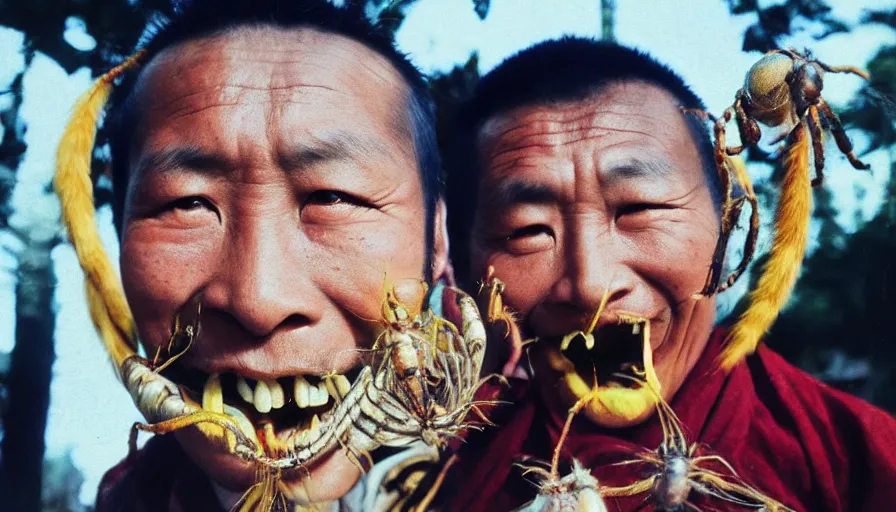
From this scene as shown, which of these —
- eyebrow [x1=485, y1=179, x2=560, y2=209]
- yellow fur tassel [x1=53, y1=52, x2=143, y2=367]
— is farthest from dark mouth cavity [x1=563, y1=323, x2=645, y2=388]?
yellow fur tassel [x1=53, y1=52, x2=143, y2=367]

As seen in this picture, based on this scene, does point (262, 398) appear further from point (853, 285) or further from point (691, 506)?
point (853, 285)

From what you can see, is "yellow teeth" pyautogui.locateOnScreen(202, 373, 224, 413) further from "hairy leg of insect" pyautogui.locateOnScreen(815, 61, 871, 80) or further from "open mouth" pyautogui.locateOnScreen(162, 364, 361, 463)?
"hairy leg of insect" pyautogui.locateOnScreen(815, 61, 871, 80)

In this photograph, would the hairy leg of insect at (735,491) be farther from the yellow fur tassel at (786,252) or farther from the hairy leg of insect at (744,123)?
the hairy leg of insect at (744,123)

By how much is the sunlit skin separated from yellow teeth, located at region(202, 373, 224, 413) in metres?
0.04

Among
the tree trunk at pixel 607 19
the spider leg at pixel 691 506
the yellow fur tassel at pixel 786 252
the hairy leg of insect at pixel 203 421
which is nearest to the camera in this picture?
the spider leg at pixel 691 506

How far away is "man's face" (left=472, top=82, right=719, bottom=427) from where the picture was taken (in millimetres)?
2373

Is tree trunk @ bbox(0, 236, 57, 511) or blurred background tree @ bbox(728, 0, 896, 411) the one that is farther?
tree trunk @ bbox(0, 236, 57, 511)

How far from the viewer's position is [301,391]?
238 cm

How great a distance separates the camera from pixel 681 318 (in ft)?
7.88

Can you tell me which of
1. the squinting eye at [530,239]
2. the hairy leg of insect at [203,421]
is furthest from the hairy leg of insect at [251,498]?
the squinting eye at [530,239]

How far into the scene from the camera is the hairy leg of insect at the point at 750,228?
240 centimetres

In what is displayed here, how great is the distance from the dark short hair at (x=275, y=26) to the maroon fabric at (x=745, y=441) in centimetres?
58

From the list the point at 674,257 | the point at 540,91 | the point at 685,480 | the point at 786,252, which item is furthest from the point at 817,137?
the point at 685,480

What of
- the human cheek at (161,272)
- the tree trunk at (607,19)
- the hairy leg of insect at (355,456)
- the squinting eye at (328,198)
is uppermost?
the tree trunk at (607,19)
